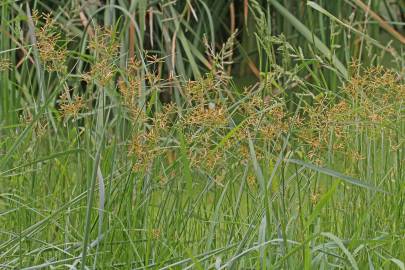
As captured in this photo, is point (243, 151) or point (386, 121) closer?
point (243, 151)

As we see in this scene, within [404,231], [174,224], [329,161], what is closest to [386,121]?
[329,161]

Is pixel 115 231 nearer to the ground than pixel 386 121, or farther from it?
nearer to the ground

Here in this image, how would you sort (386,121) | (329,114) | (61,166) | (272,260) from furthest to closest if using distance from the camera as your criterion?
(61,166) < (386,121) < (272,260) < (329,114)

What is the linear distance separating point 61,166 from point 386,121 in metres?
0.66

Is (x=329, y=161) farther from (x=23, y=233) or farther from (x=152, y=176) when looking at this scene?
(x=23, y=233)

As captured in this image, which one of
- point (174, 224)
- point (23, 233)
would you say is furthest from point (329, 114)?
point (23, 233)

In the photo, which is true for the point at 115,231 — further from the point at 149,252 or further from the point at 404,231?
the point at 404,231

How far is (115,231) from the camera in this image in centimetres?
182

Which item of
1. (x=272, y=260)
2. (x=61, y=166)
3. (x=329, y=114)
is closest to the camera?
(x=329, y=114)

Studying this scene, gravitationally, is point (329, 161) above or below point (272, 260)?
above

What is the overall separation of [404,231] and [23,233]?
628 millimetres

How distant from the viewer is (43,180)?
2188 mm

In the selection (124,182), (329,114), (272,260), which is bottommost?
(272,260)

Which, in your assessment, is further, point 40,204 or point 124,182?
point 40,204
